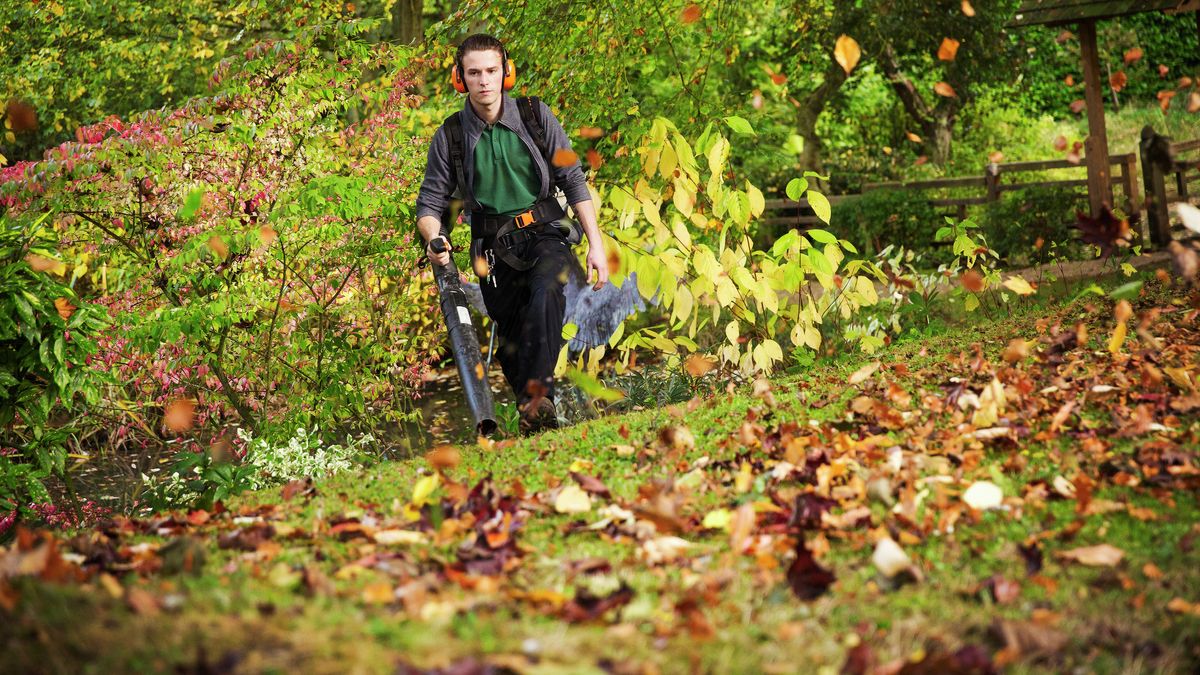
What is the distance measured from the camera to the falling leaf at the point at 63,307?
429cm

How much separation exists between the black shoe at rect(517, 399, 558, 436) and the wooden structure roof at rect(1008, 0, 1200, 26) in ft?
26.1

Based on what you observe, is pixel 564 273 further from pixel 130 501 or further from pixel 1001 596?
pixel 130 501

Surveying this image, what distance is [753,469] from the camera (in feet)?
11.6

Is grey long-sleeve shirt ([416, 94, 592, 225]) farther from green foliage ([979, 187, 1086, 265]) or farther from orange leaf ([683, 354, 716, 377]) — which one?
green foliage ([979, 187, 1086, 265])

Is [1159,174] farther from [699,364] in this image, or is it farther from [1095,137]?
[699,364]

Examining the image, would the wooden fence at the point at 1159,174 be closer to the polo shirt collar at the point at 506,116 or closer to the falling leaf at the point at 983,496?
the polo shirt collar at the point at 506,116

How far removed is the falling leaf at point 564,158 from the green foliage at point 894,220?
10.4 meters

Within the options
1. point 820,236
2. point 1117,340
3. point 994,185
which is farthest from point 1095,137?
point 1117,340

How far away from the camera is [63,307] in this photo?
429cm

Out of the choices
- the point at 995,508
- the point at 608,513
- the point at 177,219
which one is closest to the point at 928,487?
the point at 995,508

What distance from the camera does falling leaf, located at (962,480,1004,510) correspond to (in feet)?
9.71

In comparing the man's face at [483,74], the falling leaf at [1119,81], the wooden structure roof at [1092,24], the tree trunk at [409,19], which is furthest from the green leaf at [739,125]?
the tree trunk at [409,19]

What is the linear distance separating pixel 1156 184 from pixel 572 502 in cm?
1037

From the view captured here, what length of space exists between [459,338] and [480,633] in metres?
3.07
